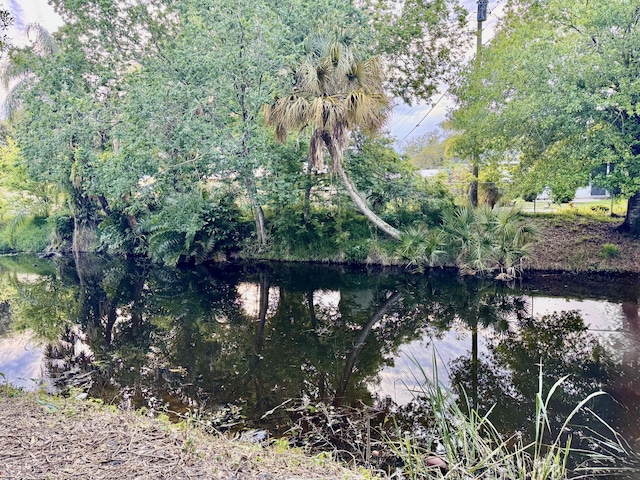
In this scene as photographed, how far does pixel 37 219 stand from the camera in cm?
1944

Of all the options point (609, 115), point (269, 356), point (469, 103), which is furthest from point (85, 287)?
point (609, 115)

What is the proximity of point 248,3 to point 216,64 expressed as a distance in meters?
1.84

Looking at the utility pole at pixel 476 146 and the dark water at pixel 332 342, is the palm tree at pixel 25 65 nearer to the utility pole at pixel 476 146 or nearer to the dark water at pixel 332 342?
the dark water at pixel 332 342

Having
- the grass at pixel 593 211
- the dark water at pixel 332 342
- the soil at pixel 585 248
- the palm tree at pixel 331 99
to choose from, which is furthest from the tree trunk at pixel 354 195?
the grass at pixel 593 211

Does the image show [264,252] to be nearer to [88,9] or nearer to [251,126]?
[251,126]

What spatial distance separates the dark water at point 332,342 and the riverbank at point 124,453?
125cm

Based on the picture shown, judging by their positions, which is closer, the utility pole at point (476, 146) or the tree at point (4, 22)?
the tree at point (4, 22)

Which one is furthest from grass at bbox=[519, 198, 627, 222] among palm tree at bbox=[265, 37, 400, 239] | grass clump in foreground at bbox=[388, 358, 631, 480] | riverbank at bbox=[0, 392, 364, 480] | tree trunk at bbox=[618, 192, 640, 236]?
riverbank at bbox=[0, 392, 364, 480]

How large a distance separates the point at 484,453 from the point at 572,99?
9.66 meters

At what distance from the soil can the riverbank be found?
420 inches

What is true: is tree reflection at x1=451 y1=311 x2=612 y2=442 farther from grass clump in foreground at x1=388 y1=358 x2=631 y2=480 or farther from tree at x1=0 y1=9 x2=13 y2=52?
tree at x1=0 y1=9 x2=13 y2=52

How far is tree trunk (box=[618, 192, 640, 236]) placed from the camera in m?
11.4

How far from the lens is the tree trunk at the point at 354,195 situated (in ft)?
36.4

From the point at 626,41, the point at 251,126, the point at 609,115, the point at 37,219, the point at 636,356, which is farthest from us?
the point at 37,219
